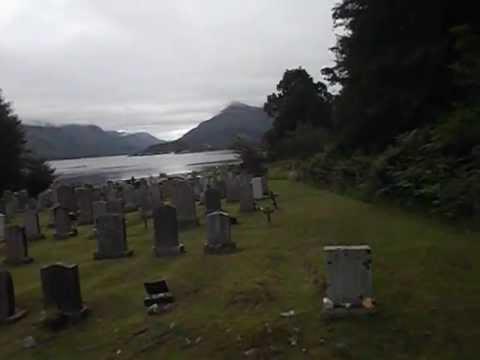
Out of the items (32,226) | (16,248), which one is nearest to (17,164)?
(32,226)

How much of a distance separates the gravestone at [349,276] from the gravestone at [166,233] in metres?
5.15

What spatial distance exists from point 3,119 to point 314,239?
33.7 metres

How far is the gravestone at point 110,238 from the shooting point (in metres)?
11.3

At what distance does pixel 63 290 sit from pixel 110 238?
3629mm

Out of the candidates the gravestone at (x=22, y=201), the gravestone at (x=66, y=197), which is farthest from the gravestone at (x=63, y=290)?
the gravestone at (x=22, y=201)

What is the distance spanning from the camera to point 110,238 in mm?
11320

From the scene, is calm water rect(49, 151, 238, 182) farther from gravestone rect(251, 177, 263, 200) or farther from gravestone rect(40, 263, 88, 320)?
gravestone rect(40, 263, 88, 320)

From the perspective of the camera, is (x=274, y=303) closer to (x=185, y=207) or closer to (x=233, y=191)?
(x=185, y=207)

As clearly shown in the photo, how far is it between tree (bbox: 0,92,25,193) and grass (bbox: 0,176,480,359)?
2537 centimetres

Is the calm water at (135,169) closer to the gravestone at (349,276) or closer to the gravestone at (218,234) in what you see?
the gravestone at (218,234)

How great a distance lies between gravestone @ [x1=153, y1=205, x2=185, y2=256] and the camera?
11016 mm

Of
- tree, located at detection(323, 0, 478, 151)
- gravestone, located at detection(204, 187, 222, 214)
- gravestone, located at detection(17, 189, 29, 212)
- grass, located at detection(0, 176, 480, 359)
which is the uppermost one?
tree, located at detection(323, 0, 478, 151)

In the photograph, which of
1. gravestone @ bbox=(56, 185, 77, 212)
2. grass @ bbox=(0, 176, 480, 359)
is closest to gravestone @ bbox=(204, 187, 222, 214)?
grass @ bbox=(0, 176, 480, 359)

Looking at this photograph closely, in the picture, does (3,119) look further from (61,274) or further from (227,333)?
(227,333)
